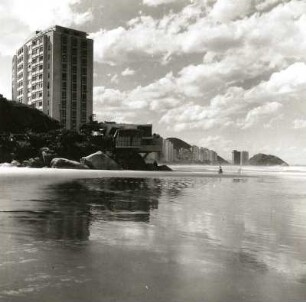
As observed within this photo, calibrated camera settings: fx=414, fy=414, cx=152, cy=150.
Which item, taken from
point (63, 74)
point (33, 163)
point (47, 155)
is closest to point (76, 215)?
point (33, 163)

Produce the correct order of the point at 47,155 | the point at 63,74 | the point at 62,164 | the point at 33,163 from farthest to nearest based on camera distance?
the point at 63,74 < the point at 47,155 < the point at 33,163 < the point at 62,164

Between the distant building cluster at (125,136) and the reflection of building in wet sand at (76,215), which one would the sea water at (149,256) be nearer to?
the reflection of building in wet sand at (76,215)

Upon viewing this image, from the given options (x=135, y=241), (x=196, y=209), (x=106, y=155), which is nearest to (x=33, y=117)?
(x=106, y=155)

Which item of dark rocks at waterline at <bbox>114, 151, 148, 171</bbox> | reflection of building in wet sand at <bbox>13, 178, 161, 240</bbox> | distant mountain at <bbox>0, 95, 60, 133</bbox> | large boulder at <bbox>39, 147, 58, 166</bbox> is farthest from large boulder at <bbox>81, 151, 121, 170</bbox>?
reflection of building in wet sand at <bbox>13, 178, 161, 240</bbox>

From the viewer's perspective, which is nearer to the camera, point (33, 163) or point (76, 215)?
point (76, 215)

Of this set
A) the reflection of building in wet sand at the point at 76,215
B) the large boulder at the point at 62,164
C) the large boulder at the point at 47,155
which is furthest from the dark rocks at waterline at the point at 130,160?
the reflection of building in wet sand at the point at 76,215

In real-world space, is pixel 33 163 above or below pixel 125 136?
below

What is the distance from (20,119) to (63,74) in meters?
23.8

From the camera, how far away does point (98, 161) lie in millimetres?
67750

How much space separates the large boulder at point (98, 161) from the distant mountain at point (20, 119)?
21020 millimetres

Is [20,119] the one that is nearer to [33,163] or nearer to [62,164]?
[33,163]

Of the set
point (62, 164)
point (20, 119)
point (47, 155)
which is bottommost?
point (62, 164)

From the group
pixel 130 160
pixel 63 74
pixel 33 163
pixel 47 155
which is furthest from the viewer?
pixel 63 74

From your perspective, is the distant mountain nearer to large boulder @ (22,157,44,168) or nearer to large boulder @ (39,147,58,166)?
large boulder @ (39,147,58,166)
